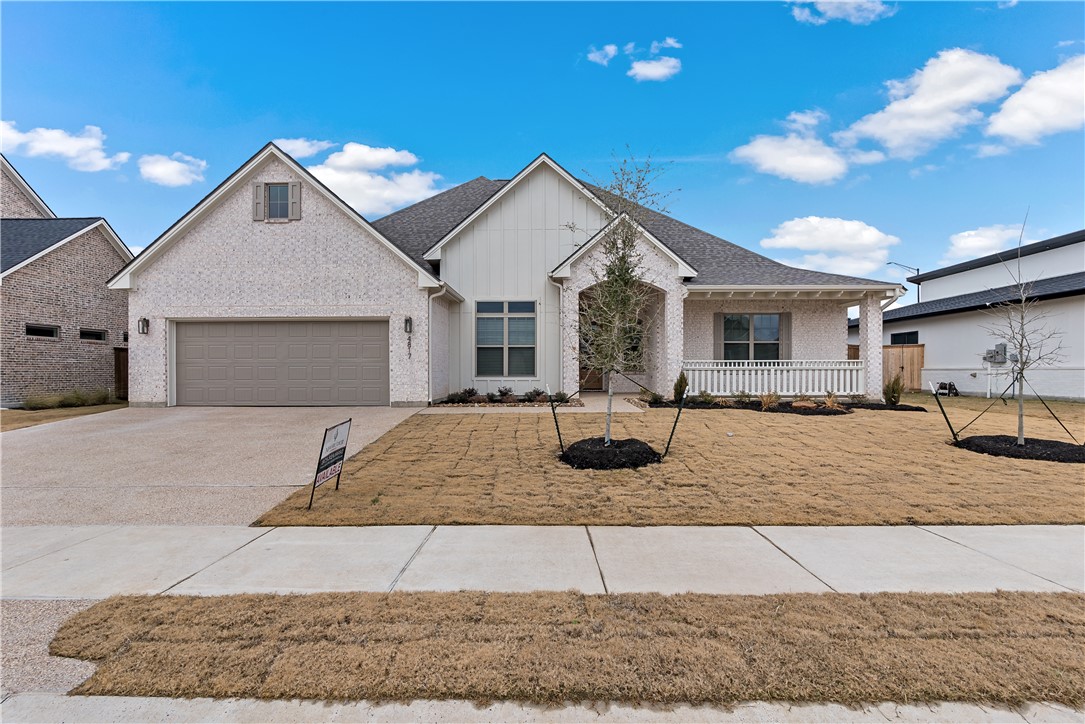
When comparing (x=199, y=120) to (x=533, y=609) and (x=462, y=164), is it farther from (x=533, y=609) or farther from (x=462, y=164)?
(x=533, y=609)

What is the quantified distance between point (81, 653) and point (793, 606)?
13.5 ft

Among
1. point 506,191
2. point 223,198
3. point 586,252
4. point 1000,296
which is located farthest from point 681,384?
point 1000,296

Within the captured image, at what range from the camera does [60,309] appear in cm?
1547

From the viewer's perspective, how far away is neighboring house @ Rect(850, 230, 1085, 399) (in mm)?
15273

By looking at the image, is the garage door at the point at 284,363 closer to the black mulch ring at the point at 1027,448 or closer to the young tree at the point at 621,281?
the young tree at the point at 621,281

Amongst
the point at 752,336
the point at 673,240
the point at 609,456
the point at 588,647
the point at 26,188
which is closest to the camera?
the point at 588,647

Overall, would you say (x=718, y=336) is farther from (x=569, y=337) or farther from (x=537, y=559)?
(x=537, y=559)

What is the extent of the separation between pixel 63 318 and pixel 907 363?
1259 inches

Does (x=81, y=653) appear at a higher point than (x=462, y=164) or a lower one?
lower

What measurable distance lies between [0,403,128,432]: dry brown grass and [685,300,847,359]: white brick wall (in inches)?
672

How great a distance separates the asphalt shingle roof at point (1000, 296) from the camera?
15.4 meters

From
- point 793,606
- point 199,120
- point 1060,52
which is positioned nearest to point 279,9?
point 199,120

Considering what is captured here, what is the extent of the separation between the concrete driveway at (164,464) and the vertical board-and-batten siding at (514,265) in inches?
161

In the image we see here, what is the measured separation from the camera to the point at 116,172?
17094 millimetres
